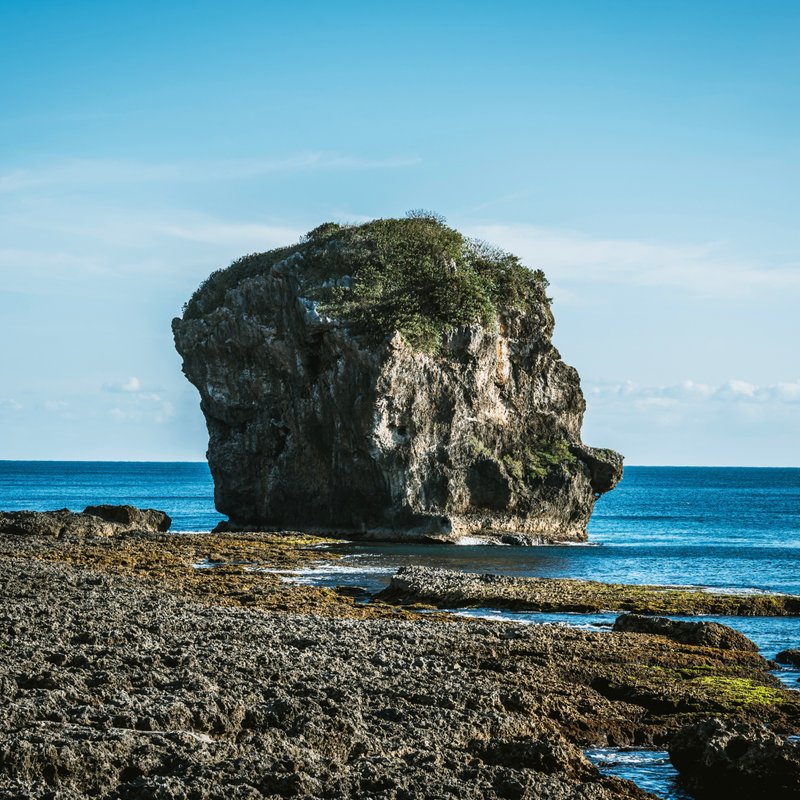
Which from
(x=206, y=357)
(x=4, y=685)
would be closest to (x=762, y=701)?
(x=4, y=685)

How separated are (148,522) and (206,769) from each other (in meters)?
55.7

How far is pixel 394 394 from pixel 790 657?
39865 mm

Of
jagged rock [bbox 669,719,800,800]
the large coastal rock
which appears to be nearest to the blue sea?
jagged rock [bbox 669,719,800,800]

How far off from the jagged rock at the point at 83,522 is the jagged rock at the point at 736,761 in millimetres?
45822

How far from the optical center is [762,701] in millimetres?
21297

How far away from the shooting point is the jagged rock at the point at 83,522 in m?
57.0

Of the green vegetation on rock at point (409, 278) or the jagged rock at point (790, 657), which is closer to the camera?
the jagged rock at point (790, 657)

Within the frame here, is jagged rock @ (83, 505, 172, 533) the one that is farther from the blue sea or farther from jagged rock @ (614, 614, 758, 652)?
jagged rock @ (614, 614, 758, 652)

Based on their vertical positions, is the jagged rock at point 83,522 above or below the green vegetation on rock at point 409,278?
below

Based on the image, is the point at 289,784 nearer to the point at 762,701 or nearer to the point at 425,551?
the point at 762,701

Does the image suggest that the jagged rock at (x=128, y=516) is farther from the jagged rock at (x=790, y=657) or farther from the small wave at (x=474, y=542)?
the jagged rock at (x=790, y=657)

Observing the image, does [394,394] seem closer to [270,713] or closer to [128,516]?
[128,516]

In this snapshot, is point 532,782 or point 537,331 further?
point 537,331

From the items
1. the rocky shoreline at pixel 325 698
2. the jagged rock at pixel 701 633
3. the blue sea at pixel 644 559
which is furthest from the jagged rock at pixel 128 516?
the jagged rock at pixel 701 633
